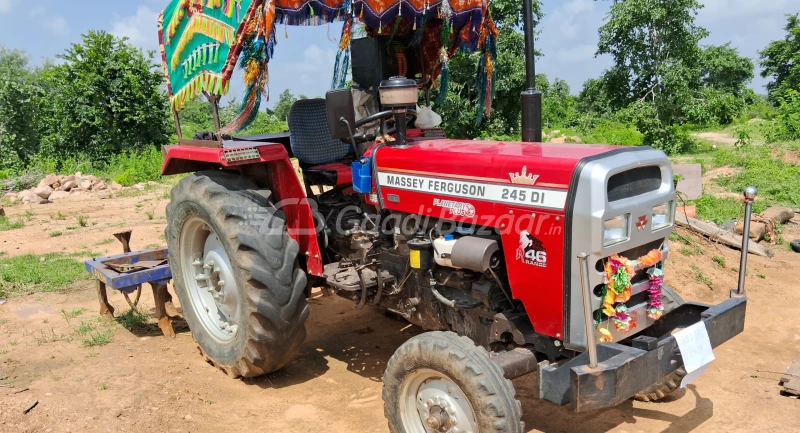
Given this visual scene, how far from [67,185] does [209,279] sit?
11.5m

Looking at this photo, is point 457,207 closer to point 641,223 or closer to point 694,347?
point 641,223

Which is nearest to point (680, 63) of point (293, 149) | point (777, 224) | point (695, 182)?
point (695, 182)

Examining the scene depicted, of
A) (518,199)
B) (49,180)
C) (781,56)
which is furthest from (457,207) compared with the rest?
(781,56)

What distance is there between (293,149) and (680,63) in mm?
15316

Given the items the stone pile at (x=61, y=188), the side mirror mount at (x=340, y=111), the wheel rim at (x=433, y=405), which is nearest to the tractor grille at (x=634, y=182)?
the wheel rim at (x=433, y=405)

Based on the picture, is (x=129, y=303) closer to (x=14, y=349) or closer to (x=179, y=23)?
(x=14, y=349)

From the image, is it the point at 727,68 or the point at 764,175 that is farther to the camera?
the point at 727,68

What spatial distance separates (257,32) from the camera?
363 cm

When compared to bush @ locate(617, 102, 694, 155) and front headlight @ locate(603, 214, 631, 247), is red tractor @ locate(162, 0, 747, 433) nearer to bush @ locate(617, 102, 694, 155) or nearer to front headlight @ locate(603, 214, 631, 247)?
front headlight @ locate(603, 214, 631, 247)

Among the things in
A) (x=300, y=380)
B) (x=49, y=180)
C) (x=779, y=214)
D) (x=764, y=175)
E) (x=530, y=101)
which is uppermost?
(x=530, y=101)

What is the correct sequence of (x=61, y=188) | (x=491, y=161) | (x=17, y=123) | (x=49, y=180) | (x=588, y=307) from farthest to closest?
(x=17, y=123) → (x=49, y=180) → (x=61, y=188) → (x=491, y=161) → (x=588, y=307)

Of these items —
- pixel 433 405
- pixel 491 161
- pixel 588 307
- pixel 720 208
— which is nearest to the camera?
pixel 588 307

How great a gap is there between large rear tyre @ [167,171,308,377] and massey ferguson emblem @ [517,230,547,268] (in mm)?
1552

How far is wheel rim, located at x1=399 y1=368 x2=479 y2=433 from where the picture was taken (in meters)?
2.95
